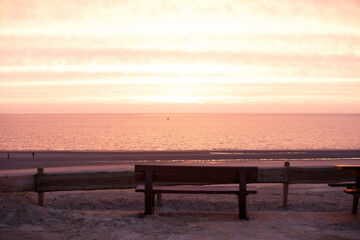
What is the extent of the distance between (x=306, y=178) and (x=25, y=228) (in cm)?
661

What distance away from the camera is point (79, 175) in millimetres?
8977

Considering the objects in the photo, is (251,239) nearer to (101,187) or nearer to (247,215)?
(247,215)

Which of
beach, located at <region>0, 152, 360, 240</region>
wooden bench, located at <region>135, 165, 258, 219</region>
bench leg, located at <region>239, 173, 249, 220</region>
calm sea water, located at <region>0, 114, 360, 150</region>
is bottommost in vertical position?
calm sea water, located at <region>0, 114, 360, 150</region>

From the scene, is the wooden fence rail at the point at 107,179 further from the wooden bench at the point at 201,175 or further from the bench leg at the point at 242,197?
the bench leg at the point at 242,197

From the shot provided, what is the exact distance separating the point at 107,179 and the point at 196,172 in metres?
2.68

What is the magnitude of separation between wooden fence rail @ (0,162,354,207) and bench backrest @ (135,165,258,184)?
180cm

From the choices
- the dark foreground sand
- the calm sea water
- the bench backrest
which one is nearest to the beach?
the dark foreground sand

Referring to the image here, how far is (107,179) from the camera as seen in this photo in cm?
912

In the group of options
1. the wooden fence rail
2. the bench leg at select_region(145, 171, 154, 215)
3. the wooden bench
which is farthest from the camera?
the wooden fence rail

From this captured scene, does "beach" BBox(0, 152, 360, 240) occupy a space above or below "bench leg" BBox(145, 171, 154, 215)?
below

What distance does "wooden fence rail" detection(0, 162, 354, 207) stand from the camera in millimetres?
8531

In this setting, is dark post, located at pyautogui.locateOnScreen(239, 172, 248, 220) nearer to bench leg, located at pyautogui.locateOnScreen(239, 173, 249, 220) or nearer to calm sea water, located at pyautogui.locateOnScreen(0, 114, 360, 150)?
bench leg, located at pyautogui.locateOnScreen(239, 173, 249, 220)

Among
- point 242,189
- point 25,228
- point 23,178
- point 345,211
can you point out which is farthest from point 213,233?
point 23,178

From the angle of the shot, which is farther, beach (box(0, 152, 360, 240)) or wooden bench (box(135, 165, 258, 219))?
wooden bench (box(135, 165, 258, 219))
